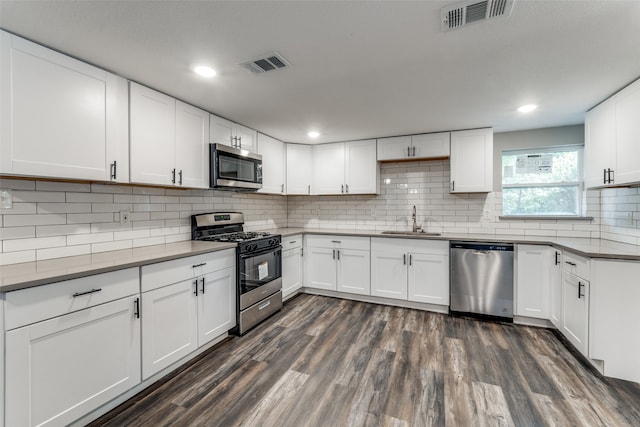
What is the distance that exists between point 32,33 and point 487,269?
4.11 m

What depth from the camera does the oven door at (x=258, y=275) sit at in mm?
2725

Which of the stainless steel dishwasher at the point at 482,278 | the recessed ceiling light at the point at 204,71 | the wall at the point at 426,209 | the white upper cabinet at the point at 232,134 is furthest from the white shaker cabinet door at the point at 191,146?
the stainless steel dishwasher at the point at 482,278

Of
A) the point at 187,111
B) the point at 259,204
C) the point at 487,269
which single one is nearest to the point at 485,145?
the point at 487,269

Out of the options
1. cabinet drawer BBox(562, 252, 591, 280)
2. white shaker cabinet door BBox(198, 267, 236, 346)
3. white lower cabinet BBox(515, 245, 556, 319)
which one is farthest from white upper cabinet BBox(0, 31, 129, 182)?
white lower cabinet BBox(515, 245, 556, 319)

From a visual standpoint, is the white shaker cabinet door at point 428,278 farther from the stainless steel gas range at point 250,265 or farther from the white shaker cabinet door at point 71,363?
the white shaker cabinet door at point 71,363

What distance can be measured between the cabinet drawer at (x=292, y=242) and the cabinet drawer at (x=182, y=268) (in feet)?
3.13

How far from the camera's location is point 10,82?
1536 mm

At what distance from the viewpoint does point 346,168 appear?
13.3 feet

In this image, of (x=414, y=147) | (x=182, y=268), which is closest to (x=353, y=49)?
(x=182, y=268)

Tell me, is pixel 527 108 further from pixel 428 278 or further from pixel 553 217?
pixel 428 278

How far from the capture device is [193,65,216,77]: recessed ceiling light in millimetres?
1946

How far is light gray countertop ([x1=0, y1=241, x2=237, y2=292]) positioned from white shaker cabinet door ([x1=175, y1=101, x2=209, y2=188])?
2.34 feet

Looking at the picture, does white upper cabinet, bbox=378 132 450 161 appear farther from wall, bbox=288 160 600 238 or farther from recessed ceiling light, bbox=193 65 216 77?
recessed ceiling light, bbox=193 65 216 77

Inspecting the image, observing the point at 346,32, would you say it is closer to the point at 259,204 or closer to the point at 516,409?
the point at 516,409
